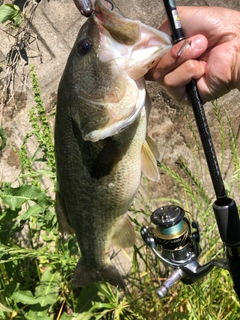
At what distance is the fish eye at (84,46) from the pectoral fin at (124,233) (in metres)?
0.76

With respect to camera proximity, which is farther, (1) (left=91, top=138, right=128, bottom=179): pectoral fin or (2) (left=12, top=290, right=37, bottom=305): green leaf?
(2) (left=12, top=290, right=37, bottom=305): green leaf

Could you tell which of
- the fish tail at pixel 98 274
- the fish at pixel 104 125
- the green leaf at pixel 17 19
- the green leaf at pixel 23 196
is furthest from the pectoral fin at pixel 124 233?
the green leaf at pixel 17 19

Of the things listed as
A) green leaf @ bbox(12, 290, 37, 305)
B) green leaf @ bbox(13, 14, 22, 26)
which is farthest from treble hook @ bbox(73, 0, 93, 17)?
green leaf @ bbox(13, 14, 22, 26)

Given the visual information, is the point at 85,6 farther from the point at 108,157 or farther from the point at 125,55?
the point at 108,157

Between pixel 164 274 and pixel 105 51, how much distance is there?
70.4 inches

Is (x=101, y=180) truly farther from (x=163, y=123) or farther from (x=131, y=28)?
(x=163, y=123)

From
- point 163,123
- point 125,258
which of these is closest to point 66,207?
point 125,258

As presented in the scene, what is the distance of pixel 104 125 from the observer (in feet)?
5.64

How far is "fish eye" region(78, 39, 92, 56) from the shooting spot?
67.3 inches

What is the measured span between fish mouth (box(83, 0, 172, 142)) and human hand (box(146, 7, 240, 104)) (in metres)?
0.13

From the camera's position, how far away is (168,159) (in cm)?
356

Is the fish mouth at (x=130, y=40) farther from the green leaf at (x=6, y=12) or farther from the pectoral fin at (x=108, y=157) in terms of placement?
the green leaf at (x=6, y=12)

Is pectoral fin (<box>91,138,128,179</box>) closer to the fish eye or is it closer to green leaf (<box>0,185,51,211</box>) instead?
the fish eye

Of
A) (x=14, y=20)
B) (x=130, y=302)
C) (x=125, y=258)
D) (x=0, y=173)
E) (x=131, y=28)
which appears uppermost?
(x=131, y=28)
